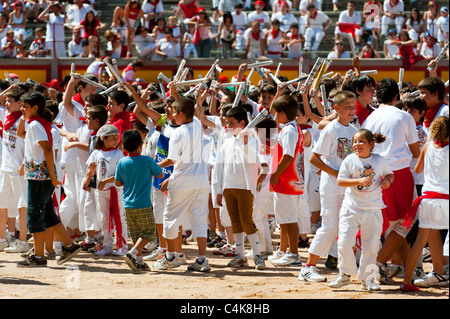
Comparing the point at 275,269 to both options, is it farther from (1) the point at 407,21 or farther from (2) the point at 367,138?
(1) the point at 407,21

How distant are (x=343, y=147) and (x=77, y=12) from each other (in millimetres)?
13241

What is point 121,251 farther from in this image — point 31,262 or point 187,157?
point 187,157

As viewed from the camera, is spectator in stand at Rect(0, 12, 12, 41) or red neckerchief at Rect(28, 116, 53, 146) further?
spectator in stand at Rect(0, 12, 12, 41)

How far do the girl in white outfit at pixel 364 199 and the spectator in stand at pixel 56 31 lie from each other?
13.5 m

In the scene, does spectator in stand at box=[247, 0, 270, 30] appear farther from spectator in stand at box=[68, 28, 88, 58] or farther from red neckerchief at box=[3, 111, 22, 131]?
red neckerchief at box=[3, 111, 22, 131]

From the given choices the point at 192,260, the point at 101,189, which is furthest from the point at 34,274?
the point at 192,260

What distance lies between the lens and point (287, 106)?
7.83m

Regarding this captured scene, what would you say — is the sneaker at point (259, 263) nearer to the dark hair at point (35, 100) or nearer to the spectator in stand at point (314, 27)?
the dark hair at point (35, 100)

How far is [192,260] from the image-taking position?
852cm

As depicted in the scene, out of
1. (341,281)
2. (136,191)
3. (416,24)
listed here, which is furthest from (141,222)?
(416,24)

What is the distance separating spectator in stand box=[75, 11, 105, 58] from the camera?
18.6m

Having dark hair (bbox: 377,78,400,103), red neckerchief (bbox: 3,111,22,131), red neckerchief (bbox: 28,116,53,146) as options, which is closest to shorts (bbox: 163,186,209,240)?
red neckerchief (bbox: 28,116,53,146)

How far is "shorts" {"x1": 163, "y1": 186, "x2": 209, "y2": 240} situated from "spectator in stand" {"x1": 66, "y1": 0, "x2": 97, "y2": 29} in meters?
12.2

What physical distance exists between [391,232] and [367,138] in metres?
1.03
